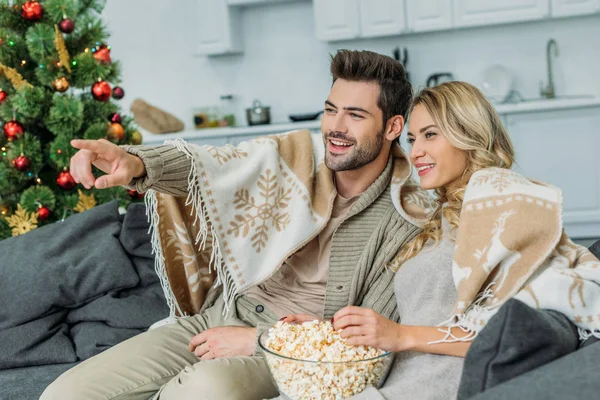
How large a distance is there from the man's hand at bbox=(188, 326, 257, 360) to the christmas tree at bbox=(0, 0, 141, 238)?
1250 millimetres

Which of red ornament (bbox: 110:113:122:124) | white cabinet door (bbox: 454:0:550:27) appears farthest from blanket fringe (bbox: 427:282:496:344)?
white cabinet door (bbox: 454:0:550:27)

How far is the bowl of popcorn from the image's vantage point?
4.77 ft

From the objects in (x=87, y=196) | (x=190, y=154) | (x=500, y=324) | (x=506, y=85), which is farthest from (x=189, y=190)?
(x=506, y=85)

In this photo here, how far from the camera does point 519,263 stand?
1.52 meters

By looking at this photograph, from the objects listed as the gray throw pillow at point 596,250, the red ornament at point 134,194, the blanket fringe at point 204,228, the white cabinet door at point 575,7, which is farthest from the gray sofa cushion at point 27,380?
the white cabinet door at point 575,7

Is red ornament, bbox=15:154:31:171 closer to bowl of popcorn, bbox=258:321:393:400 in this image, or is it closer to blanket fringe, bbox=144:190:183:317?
blanket fringe, bbox=144:190:183:317

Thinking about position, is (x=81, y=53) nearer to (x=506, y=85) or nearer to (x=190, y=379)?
(x=190, y=379)

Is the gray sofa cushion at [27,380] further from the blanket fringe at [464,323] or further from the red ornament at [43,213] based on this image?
the blanket fringe at [464,323]

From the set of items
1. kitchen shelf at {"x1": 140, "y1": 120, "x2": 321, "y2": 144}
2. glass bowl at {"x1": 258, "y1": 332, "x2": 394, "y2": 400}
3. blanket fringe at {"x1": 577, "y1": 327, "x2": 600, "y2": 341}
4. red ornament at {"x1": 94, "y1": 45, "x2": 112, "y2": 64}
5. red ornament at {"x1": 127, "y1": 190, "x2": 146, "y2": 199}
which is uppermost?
red ornament at {"x1": 94, "y1": 45, "x2": 112, "y2": 64}

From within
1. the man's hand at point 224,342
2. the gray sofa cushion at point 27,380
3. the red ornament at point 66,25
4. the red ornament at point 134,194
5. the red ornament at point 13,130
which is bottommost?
the gray sofa cushion at point 27,380

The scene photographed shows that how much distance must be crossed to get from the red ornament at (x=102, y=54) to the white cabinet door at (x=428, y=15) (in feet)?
7.81

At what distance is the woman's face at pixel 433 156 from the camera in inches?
72.2

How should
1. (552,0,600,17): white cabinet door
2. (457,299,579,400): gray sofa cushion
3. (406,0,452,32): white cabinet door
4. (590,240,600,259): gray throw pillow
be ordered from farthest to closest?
(406,0,452,32): white cabinet door
(552,0,600,17): white cabinet door
(590,240,600,259): gray throw pillow
(457,299,579,400): gray sofa cushion

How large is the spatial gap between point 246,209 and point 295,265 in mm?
A: 222
